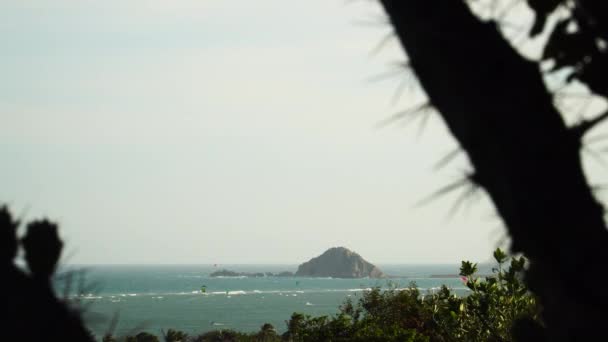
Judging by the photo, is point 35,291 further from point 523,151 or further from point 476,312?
Answer: point 476,312

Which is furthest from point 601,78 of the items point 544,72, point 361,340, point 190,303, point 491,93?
point 190,303

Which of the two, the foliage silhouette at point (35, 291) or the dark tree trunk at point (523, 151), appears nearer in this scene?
the foliage silhouette at point (35, 291)

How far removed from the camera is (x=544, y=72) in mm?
2369

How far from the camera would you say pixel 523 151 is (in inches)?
84.3

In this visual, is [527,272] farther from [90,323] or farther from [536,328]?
[90,323]

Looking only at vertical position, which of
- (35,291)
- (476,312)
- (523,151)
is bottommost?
(35,291)

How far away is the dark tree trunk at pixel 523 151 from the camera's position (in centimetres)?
207

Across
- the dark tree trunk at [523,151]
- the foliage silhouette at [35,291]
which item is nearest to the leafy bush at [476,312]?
the dark tree trunk at [523,151]

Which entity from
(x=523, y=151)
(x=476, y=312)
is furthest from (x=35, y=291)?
(x=476, y=312)

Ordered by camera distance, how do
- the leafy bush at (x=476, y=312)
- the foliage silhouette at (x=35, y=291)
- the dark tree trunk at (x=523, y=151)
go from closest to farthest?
the foliage silhouette at (x=35, y=291), the dark tree trunk at (x=523, y=151), the leafy bush at (x=476, y=312)

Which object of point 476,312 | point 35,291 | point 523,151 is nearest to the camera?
point 35,291

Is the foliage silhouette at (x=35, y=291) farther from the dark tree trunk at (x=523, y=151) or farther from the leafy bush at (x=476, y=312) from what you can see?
the leafy bush at (x=476, y=312)

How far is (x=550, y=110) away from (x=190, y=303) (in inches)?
6062

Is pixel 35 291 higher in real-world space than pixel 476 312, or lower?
lower
